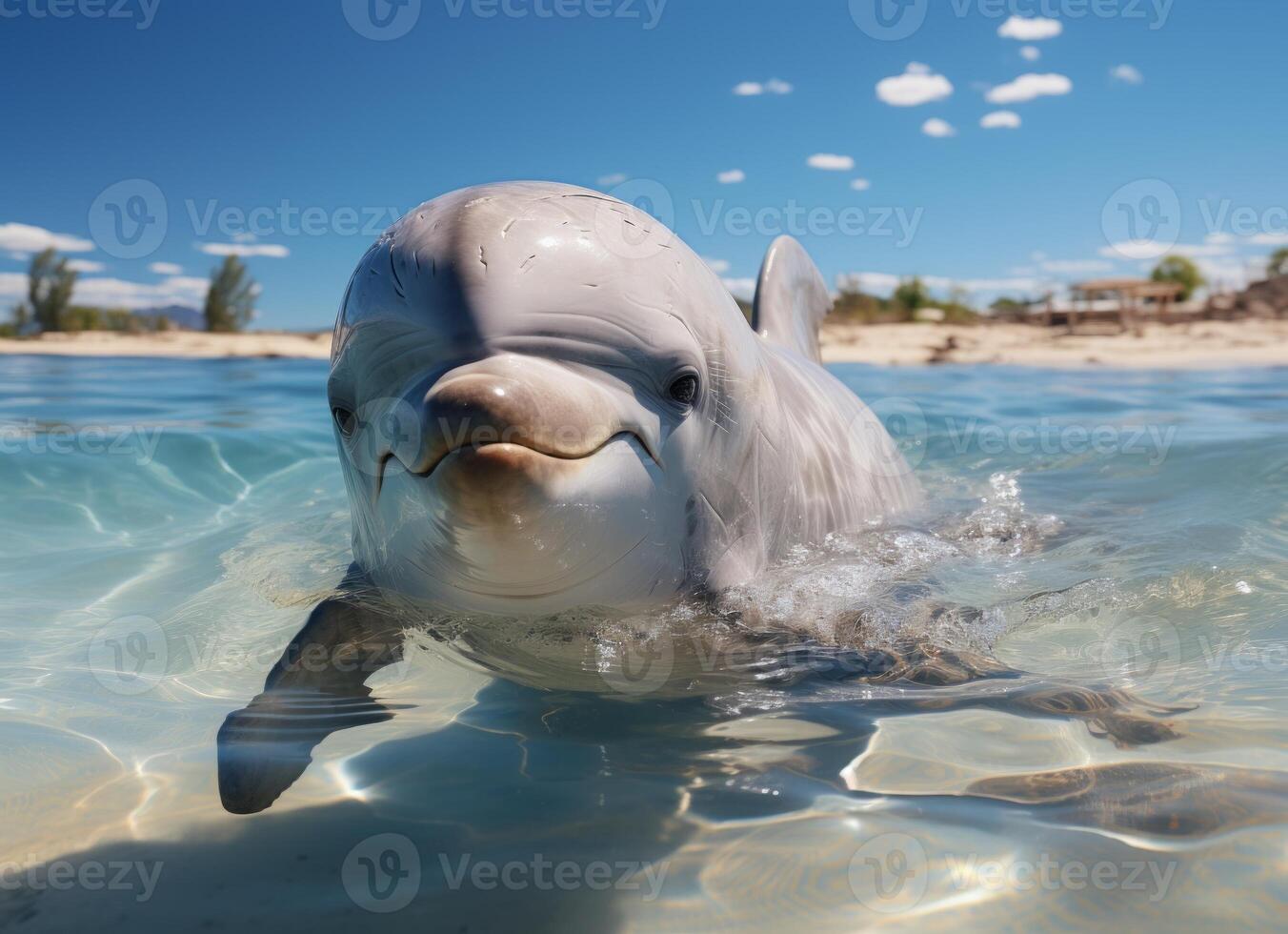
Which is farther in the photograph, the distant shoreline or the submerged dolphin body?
the distant shoreline

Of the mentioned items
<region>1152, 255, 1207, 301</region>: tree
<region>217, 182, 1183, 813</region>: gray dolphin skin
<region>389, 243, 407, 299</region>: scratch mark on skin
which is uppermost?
<region>1152, 255, 1207, 301</region>: tree

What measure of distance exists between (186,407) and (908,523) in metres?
9.68

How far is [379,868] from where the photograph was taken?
2004 mm

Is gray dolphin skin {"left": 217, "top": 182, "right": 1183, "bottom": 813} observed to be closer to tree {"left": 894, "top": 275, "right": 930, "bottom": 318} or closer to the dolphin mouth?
the dolphin mouth

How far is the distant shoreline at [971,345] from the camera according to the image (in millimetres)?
21125

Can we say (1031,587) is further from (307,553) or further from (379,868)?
(307,553)

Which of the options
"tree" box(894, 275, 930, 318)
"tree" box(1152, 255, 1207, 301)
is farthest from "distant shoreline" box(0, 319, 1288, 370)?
"tree" box(1152, 255, 1207, 301)

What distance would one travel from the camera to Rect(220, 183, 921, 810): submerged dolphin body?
194 centimetres

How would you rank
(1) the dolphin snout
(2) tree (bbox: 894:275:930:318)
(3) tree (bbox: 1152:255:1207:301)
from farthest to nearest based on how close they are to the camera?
1. (3) tree (bbox: 1152:255:1207:301)
2. (2) tree (bbox: 894:275:930:318)
3. (1) the dolphin snout

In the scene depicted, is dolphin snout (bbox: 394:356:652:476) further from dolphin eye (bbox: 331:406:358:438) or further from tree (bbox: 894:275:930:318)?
tree (bbox: 894:275:930:318)

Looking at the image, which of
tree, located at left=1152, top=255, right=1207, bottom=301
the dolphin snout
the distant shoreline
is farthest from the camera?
tree, located at left=1152, top=255, right=1207, bottom=301

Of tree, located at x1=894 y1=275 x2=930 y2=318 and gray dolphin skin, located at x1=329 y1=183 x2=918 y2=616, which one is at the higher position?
tree, located at x1=894 y1=275 x2=930 y2=318

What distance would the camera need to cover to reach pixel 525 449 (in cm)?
187

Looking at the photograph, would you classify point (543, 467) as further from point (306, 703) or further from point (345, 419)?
point (306, 703)
